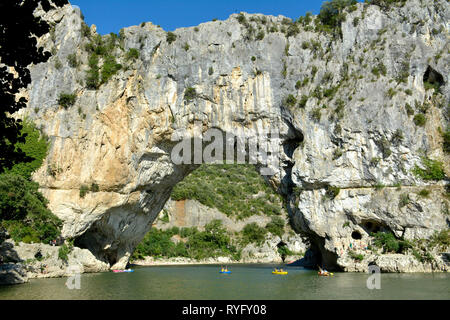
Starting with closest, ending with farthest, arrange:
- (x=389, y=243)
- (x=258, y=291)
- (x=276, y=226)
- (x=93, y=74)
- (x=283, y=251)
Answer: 1. (x=258, y=291)
2. (x=389, y=243)
3. (x=93, y=74)
4. (x=283, y=251)
5. (x=276, y=226)

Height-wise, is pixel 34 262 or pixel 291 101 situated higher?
pixel 291 101

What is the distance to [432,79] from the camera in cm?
2759

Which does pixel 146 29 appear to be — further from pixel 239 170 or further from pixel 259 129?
pixel 239 170

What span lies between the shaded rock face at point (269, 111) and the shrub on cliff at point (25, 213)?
145 centimetres

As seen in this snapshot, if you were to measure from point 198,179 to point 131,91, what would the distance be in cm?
4229

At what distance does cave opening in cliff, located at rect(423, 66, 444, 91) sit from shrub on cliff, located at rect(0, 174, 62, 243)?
26275 millimetres

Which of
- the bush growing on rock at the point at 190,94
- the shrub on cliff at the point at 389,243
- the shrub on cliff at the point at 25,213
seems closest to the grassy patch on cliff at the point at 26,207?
the shrub on cliff at the point at 25,213

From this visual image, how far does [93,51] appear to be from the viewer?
3072 centimetres

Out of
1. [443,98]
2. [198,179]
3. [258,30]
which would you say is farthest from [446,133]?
[198,179]

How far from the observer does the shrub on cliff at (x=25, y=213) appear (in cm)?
2311

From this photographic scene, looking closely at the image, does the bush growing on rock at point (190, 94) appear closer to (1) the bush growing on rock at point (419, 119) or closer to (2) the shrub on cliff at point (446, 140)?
(1) the bush growing on rock at point (419, 119)

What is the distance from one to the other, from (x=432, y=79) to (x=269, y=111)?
444 inches

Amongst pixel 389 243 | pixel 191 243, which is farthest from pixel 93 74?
pixel 191 243

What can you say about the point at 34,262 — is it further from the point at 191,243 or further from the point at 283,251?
the point at 283,251
